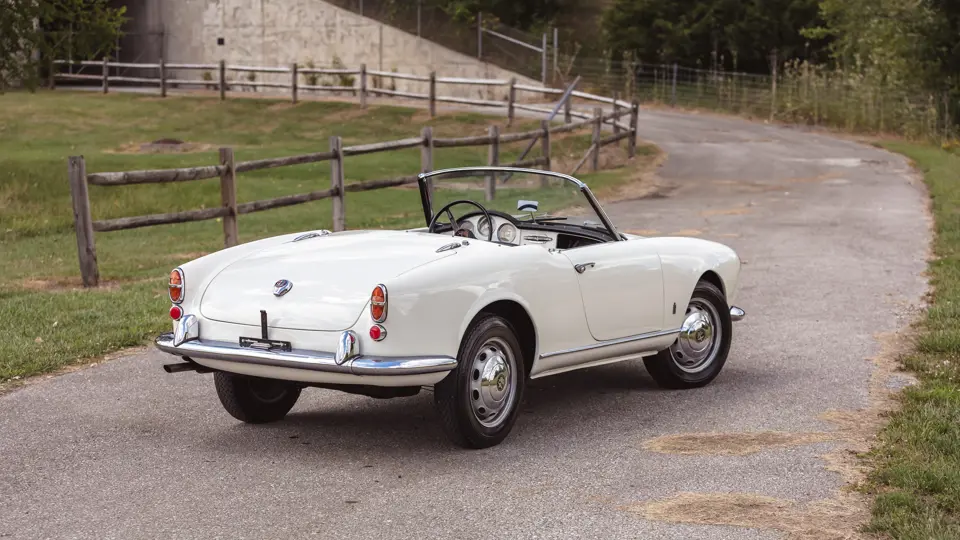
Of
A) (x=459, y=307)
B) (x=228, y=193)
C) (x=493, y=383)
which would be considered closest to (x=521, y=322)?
(x=493, y=383)

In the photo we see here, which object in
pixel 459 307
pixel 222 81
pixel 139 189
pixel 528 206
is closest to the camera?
pixel 459 307

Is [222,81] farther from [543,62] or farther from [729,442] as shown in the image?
[729,442]

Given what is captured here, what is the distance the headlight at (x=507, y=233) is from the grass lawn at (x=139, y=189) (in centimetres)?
33

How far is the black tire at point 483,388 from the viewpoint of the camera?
6.30m

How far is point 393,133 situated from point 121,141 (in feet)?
22.8

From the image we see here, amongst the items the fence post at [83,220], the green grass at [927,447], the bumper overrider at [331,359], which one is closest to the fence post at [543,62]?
the fence post at [83,220]

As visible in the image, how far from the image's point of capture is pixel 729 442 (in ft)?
21.9

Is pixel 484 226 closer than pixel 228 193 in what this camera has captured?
Yes

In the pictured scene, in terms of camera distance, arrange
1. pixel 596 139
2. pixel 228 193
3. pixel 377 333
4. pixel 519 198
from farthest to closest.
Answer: pixel 596 139
pixel 228 193
pixel 519 198
pixel 377 333

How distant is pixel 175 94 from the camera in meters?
43.1

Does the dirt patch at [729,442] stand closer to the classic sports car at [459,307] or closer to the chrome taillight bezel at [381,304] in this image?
the classic sports car at [459,307]

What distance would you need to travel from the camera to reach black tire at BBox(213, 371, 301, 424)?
7.07 m

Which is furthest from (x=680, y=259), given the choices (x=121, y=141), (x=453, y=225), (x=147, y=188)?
(x=121, y=141)

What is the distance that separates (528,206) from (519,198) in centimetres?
24
